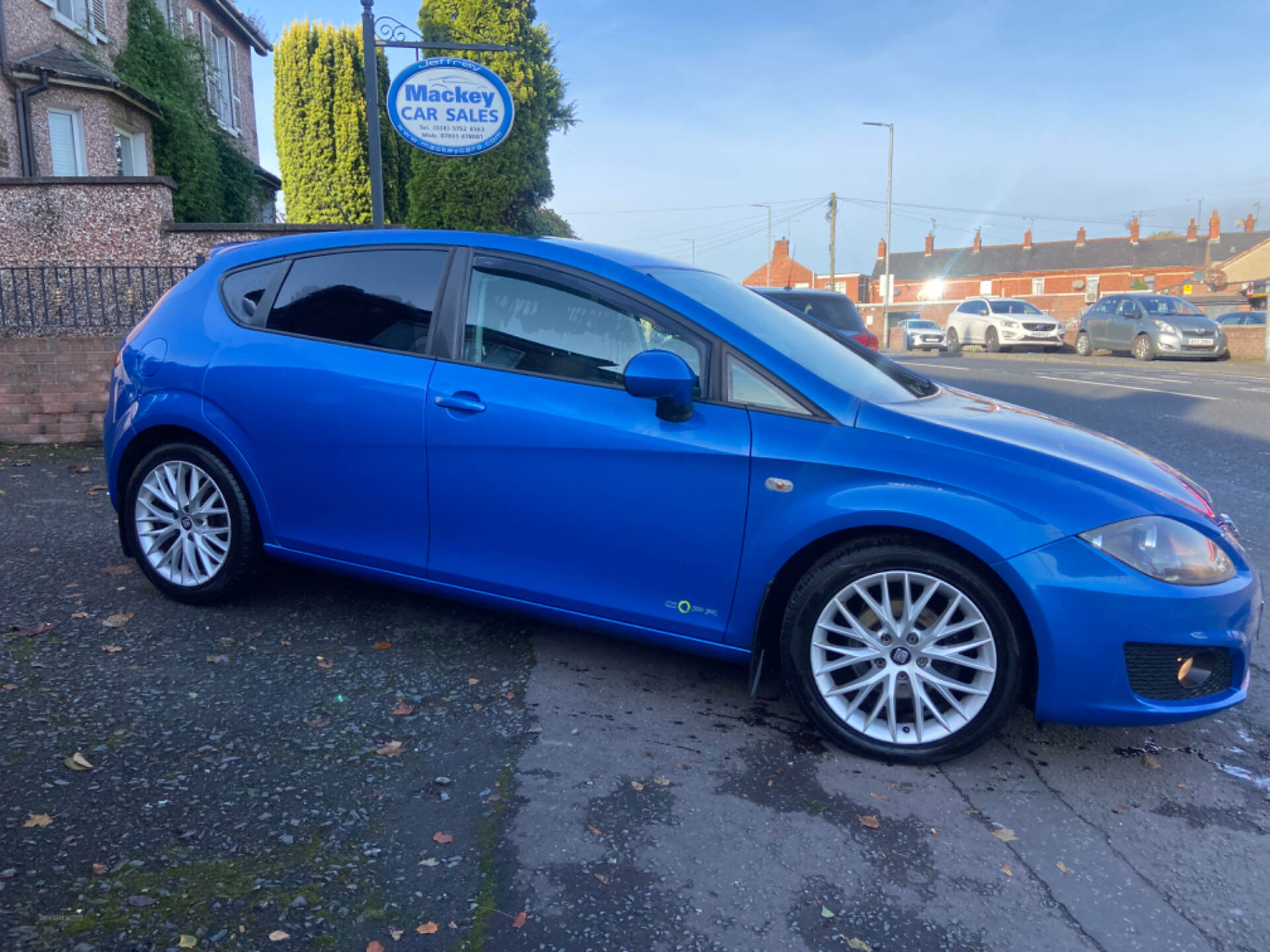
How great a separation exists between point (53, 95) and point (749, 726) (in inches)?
624

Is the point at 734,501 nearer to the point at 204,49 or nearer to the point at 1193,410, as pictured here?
the point at 1193,410

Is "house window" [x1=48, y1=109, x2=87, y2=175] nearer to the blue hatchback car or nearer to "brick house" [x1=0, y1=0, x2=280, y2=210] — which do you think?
"brick house" [x1=0, y1=0, x2=280, y2=210]

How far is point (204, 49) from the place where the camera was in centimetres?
1959

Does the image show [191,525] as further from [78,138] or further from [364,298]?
[78,138]

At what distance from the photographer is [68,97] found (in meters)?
14.7

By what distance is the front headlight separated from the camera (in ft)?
9.73

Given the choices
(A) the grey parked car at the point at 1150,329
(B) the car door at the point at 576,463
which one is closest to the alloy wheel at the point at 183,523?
(B) the car door at the point at 576,463

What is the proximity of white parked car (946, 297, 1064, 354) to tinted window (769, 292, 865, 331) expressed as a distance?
20227 mm

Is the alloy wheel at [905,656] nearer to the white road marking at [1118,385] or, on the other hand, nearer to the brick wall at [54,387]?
the brick wall at [54,387]

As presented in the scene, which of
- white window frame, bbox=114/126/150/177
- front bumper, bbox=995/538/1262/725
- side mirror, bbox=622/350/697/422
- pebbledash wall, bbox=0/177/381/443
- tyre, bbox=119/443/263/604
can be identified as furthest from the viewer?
white window frame, bbox=114/126/150/177

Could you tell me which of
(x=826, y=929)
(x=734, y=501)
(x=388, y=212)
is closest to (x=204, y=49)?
(x=388, y=212)

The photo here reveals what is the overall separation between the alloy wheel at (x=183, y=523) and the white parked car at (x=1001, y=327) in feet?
93.0

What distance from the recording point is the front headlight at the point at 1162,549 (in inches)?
117

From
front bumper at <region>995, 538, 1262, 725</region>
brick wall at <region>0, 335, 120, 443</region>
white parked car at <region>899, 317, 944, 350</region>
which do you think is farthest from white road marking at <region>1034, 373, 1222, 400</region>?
white parked car at <region>899, 317, 944, 350</region>
